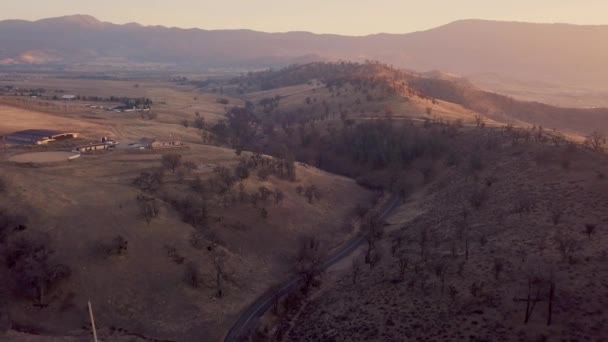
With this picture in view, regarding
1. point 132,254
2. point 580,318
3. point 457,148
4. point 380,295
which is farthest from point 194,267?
point 457,148

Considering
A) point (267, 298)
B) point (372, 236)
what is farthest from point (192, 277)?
point (372, 236)

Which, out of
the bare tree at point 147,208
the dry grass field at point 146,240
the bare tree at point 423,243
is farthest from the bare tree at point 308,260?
the bare tree at point 147,208

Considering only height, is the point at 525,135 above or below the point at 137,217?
above

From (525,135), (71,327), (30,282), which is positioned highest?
(525,135)

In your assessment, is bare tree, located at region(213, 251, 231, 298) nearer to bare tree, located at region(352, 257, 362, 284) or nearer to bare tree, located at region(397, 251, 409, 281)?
bare tree, located at region(352, 257, 362, 284)

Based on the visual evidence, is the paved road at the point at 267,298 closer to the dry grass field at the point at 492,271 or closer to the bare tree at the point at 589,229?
the dry grass field at the point at 492,271

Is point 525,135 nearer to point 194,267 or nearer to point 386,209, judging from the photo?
point 386,209
